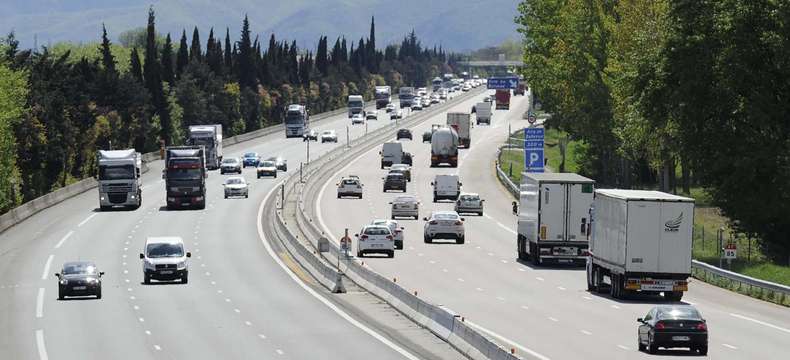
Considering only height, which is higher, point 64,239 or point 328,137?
point 328,137

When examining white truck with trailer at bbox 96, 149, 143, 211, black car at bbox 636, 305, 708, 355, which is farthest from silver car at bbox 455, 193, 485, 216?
black car at bbox 636, 305, 708, 355

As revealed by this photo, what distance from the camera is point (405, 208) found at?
9669 cm

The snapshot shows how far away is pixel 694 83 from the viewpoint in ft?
231

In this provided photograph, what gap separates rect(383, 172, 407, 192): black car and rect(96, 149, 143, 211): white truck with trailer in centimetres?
2345

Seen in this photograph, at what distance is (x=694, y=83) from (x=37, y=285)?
30131 millimetres

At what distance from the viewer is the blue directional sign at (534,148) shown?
4026 inches

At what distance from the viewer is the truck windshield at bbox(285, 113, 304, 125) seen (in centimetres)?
18688

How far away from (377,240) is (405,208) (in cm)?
2407

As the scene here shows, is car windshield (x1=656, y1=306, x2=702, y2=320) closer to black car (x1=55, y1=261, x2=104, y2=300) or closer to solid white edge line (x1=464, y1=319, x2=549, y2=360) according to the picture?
solid white edge line (x1=464, y1=319, x2=549, y2=360)

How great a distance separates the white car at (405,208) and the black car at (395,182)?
2385 centimetres

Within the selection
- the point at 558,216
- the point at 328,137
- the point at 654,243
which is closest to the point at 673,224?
the point at 654,243

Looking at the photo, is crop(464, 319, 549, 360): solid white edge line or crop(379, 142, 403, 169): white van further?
crop(379, 142, 403, 169): white van

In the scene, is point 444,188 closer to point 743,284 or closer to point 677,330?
point 743,284

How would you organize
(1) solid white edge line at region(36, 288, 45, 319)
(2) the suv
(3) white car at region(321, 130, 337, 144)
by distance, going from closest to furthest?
(1) solid white edge line at region(36, 288, 45, 319) < (2) the suv < (3) white car at region(321, 130, 337, 144)
